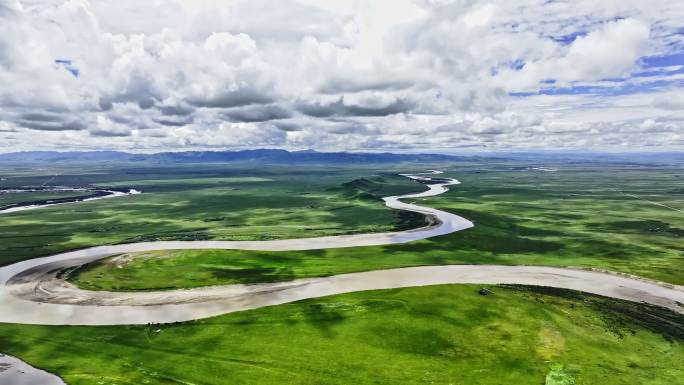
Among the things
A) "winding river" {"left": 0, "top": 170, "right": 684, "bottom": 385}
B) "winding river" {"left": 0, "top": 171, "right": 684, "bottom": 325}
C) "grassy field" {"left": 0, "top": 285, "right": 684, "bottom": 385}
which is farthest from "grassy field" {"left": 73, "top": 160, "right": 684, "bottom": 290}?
"grassy field" {"left": 0, "top": 285, "right": 684, "bottom": 385}

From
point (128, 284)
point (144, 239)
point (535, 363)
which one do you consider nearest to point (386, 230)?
point (144, 239)

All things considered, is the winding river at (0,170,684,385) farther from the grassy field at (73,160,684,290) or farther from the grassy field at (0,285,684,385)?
the grassy field at (73,160,684,290)

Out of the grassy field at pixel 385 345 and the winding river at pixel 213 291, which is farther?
the winding river at pixel 213 291

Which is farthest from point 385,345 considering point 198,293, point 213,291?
point 198,293

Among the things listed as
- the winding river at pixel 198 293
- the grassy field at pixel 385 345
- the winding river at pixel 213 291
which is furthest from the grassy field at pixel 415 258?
the grassy field at pixel 385 345

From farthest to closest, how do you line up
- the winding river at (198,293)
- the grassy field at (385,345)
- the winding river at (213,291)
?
1. the winding river at (213,291)
2. the winding river at (198,293)
3. the grassy field at (385,345)

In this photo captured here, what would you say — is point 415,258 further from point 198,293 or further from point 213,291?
point 198,293

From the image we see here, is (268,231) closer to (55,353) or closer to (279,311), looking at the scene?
(279,311)

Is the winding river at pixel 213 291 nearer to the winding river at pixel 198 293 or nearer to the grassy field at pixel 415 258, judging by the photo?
the winding river at pixel 198 293
